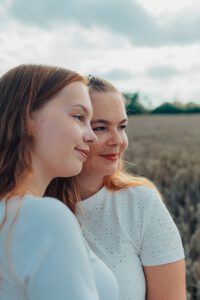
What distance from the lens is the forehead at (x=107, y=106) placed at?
6.86 feet

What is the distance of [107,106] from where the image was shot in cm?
210

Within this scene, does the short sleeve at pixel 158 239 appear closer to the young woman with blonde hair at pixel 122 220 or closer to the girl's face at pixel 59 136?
the young woman with blonde hair at pixel 122 220

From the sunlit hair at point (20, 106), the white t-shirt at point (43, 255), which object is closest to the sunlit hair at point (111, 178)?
the sunlit hair at point (20, 106)

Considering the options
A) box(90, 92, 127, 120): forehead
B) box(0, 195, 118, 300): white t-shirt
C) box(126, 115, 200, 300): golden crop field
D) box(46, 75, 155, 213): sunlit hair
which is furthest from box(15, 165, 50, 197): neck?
box(126, 115, 200, 300): golden crop field

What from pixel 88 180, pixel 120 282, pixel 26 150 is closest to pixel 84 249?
pixel 26 150

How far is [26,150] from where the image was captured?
1.52 metres

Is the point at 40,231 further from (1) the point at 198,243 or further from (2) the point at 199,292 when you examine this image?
(1) the point at 198,243

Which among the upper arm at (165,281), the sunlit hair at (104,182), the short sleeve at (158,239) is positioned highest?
the sunlit hair at (104,182)

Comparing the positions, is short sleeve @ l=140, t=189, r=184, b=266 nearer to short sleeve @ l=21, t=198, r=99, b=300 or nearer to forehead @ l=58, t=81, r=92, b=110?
forehead @ l=58, t=81, r=92, b=110

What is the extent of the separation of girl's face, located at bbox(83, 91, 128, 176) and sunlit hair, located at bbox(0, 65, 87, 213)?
1.50 ft

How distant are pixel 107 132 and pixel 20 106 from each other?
1.88ft

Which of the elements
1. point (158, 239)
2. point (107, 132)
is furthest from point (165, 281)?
point (107, 132)

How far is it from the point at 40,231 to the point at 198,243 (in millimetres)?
3273

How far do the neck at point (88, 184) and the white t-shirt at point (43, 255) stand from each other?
0.80m
